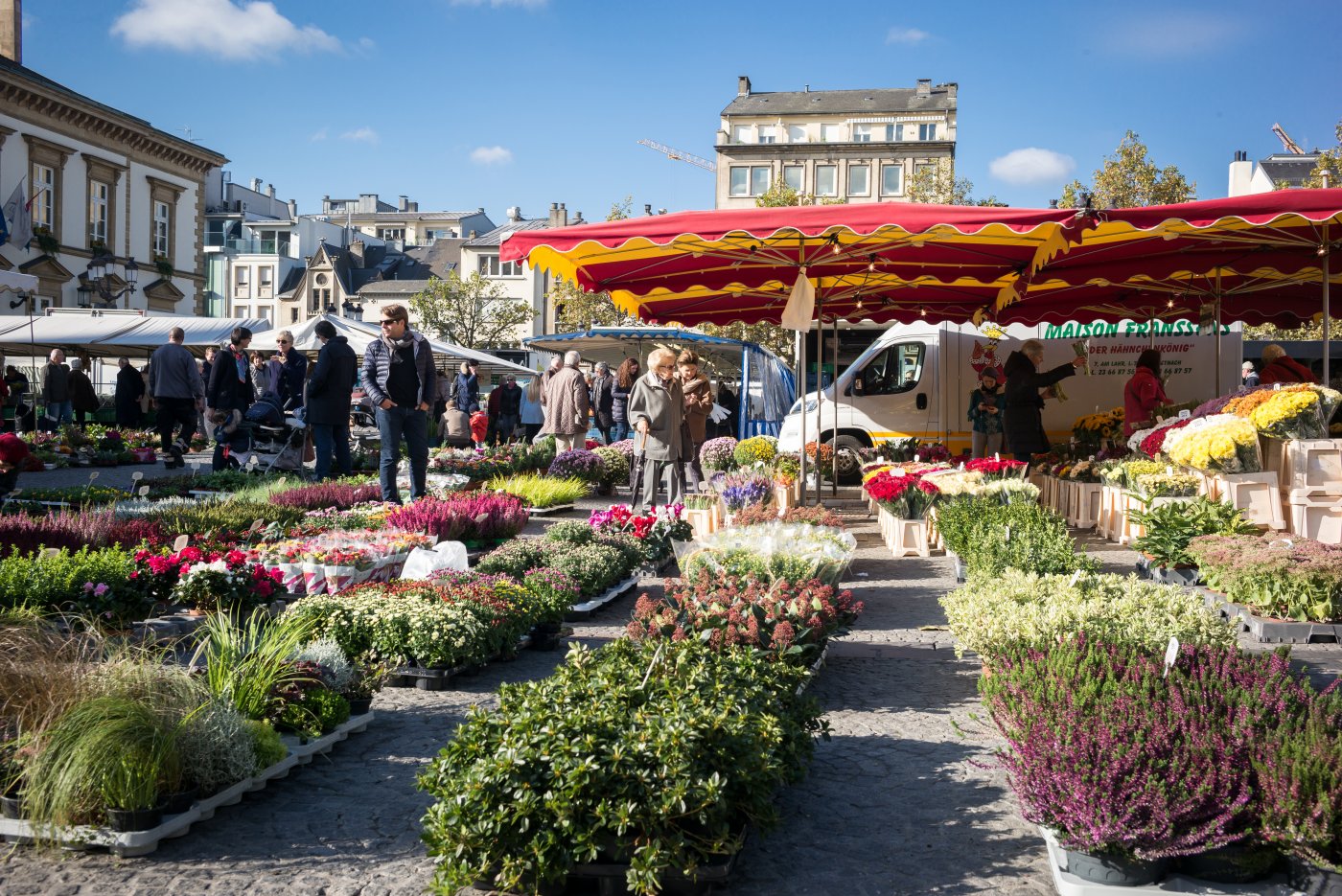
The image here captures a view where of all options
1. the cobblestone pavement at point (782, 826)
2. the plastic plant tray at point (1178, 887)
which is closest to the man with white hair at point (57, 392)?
the cobblestone pavement at point (782, 826)

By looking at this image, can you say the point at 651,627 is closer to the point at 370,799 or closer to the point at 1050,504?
the point at 370,799

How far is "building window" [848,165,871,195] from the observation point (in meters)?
81.6

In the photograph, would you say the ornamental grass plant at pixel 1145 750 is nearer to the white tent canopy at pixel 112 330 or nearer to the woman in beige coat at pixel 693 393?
the woman in beige coat at pixel 693 393

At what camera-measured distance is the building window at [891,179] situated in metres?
80.8

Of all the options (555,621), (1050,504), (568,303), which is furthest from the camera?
(568,303)

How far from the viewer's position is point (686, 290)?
13.5m

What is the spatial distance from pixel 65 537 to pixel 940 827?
6.04 metres

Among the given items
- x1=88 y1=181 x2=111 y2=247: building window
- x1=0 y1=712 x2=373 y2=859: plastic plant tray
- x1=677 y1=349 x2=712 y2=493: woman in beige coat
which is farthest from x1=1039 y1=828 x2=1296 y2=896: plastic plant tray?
x1=88 y1=181 x2=111 y2=247: building window

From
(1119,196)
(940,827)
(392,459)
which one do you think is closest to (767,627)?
(940,827)

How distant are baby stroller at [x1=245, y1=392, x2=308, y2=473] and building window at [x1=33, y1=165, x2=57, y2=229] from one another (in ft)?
94.4

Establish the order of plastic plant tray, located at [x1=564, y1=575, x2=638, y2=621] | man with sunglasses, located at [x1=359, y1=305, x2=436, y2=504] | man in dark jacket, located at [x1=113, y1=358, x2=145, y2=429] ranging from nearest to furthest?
plastic plant tray, located at [x1=564, y1=575, x2=638, y2=621] → man with sunglasses, located at [x1=359, y1=305, x2=436, y2=504] → man in dark jacket, located at [x1=113, y1=358, x2=145, y2=429]

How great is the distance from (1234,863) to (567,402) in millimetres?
13875

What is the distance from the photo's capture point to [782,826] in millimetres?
3945

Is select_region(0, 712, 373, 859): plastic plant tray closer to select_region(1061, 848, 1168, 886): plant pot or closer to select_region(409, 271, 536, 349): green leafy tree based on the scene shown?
select_region(1061, 848, 1168, 886): plant pot
